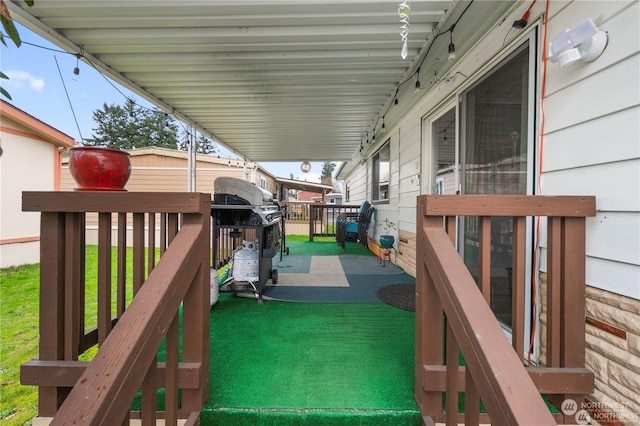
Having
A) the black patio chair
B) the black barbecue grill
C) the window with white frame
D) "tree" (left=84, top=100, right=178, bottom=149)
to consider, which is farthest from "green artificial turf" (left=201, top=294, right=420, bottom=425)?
"tree" (left=84, top=100, right=178, bottom=149)

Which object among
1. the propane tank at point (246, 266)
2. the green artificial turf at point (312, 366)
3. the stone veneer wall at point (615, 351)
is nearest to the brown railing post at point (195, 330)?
the green artificial turf at point (312, 366)

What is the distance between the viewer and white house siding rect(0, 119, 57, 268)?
5594 millimetres

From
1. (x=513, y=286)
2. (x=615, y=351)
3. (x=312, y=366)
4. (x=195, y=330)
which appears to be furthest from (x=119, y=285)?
(x=615, y=351)

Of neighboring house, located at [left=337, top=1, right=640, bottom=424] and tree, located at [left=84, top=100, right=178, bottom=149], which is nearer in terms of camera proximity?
neighboring house, located at [left=337, top=1, right=640, bottom=424]

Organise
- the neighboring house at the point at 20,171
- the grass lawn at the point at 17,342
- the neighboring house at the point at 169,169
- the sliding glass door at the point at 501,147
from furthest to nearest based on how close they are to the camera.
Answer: the neighboring house at the point at 169,169 < the neighboring house at the point at 20,171 < the sliding glass door at the point at 501,147 < the grass lawn at the point at 17,342

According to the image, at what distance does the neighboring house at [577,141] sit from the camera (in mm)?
1320

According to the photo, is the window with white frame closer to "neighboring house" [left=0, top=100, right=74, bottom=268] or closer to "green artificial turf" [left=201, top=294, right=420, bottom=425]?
"green artificial turf" [left=201, top=294, right=420, bottom=425]

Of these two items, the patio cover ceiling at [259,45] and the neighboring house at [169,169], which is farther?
the neighboring house at [169,169]

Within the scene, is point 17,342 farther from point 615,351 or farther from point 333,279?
point 615,351

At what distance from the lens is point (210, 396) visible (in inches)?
61.1

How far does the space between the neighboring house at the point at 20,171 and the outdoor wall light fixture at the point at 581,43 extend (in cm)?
848

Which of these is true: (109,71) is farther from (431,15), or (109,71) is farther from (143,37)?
(431,15)

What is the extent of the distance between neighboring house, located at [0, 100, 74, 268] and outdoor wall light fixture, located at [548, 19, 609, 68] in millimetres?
8483

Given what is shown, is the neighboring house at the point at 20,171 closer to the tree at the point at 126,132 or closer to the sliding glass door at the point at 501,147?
the sliding glass door at the point at 501,147
